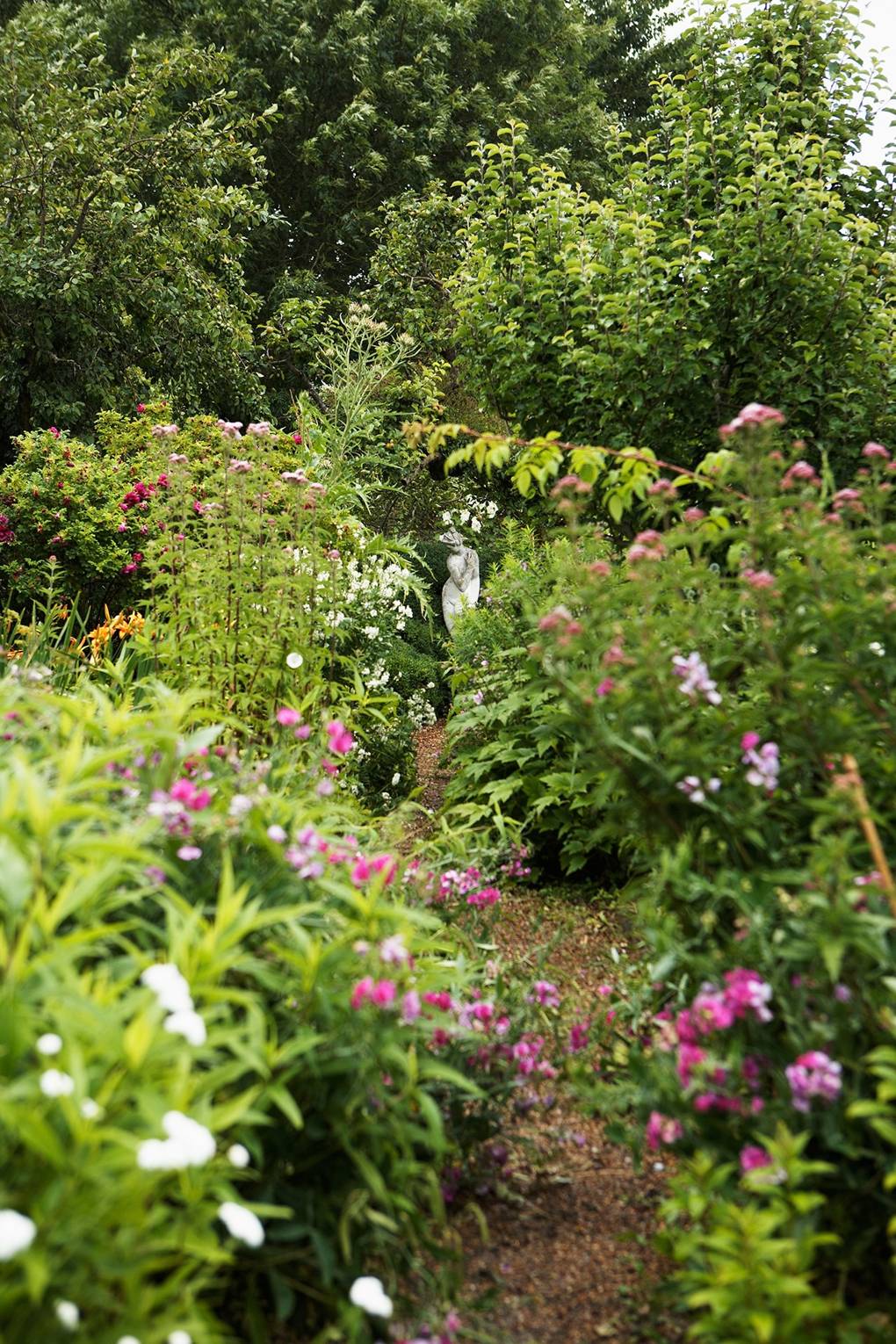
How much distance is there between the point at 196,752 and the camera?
6.62ft

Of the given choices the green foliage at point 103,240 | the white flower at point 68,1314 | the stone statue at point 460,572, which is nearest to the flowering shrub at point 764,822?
the white flower at point 68,1314

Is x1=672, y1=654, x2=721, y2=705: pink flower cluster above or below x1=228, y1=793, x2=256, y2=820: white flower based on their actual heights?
above

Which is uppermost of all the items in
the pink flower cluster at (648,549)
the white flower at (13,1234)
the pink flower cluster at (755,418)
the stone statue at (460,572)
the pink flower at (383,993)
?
the pink flower cluster at (755,418)

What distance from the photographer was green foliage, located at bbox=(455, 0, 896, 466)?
4859 mm

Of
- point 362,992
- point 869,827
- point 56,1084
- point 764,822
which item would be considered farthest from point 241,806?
point 869,827

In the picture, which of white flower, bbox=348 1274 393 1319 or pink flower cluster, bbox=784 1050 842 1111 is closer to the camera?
white flower, bbox=348 1274 393 1319

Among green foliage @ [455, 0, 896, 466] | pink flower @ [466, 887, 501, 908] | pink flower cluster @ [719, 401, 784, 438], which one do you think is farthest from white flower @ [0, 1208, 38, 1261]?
green foliage @ [455, 0, 896, 466]

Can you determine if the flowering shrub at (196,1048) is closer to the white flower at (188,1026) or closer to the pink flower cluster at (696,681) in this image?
the white flower at (188,1026)

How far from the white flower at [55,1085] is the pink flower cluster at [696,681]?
1138 mm

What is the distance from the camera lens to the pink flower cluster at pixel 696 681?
1.79 meters

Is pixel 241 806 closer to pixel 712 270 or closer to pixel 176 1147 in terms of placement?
pixel 176 1147

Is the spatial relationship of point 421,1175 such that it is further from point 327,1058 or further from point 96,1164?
point 96,1164

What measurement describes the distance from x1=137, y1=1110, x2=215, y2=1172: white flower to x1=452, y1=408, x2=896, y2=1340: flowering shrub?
77 centimetres

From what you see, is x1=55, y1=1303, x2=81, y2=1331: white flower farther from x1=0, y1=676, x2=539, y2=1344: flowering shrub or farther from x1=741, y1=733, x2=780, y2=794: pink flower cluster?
x1=741, y1=733, x2=780, y2=794: pink flower cluster
